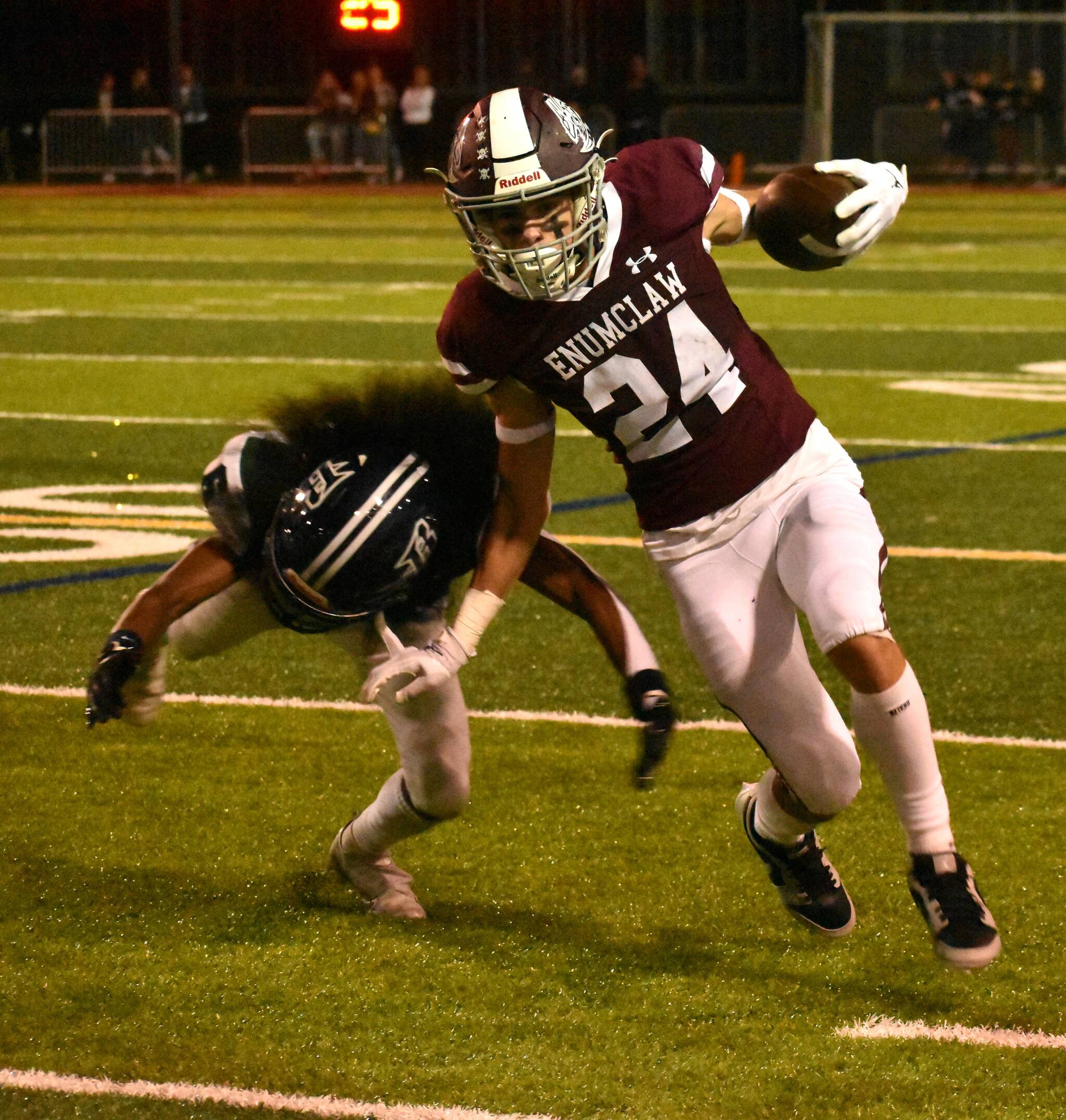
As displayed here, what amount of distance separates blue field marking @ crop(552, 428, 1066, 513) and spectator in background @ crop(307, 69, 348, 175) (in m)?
22.3

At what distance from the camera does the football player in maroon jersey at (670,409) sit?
11.6ft

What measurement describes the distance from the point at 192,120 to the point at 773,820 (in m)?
27.8

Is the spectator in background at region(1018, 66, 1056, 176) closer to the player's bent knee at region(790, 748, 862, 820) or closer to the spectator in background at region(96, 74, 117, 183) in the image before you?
the spectator in background at region(96, 74, 117, 183)

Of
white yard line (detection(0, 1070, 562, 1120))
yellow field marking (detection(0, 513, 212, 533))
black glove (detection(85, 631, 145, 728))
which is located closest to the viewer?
white yard line (detection(0, 1070, 562, 1120))

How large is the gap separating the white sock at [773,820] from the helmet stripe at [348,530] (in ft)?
3.03

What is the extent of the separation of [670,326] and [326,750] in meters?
1.84

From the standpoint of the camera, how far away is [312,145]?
30.5m

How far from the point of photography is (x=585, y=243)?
358 cm

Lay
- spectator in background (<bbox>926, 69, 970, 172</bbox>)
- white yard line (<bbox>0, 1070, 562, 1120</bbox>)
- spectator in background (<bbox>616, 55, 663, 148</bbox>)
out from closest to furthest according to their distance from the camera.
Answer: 1. white yard line (<bbox>0, 1070, 562, 1120</bbox>)
2. spectator in background (<bbox>616, 55, 663, 148</bbox>)
3. spectator in background (<bbox>926, 69, 970, 172</bbox>)

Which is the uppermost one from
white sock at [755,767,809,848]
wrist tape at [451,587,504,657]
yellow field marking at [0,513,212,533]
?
wrist tape at [451,587,504,657]

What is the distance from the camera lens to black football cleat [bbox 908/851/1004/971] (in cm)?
330

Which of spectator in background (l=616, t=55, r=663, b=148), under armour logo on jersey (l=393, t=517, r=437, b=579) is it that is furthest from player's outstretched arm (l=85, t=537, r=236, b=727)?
spectator in background (l=616, t=55, r=663, b=148)

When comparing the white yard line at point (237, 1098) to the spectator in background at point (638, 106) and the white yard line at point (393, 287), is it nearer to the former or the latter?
the white yard line at point (393, 287)

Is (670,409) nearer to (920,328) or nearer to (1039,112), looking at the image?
(920,328)
